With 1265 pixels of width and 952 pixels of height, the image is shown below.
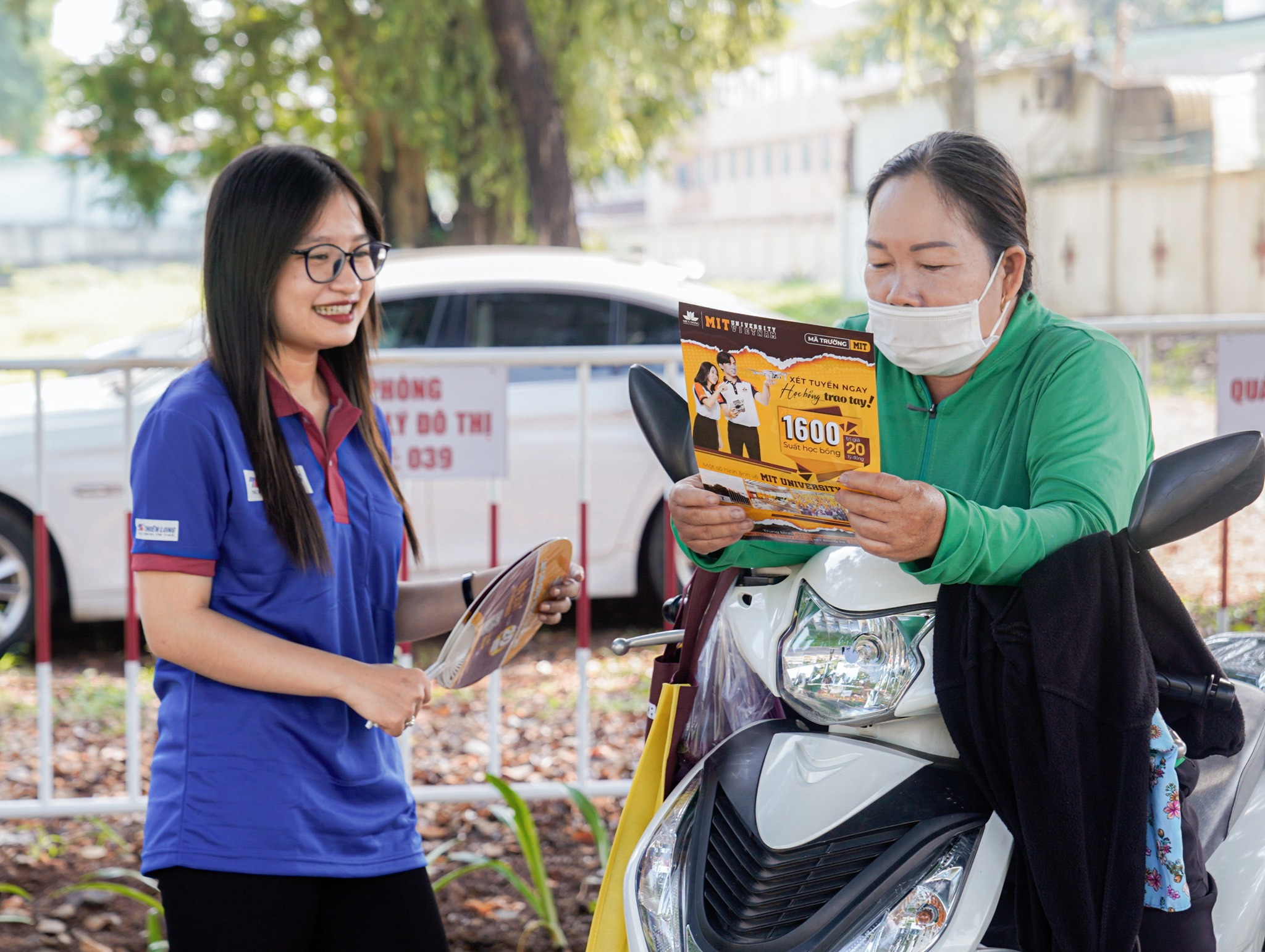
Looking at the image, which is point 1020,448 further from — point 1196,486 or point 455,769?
point 455,769

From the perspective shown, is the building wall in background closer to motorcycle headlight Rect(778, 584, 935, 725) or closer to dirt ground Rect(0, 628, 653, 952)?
dirt ground Rect(0, 628, 653, 952)

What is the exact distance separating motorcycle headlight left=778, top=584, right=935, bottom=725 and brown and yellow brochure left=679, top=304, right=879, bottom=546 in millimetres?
125

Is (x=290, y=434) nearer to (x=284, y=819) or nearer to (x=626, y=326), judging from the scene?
(x=284, y=819)

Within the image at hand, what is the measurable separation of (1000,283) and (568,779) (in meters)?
3.04

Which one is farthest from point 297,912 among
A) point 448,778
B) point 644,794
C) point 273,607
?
point 448,778

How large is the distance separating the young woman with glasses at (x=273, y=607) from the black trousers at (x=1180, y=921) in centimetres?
87

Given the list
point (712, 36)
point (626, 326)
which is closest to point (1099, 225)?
point (712, 36)

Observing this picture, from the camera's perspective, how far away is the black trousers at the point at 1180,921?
1.50m

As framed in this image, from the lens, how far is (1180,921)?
4.92 feet

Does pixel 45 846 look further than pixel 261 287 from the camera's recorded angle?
Yes

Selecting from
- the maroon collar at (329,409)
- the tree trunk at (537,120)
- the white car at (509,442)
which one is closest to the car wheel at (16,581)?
the white car at (509,442)

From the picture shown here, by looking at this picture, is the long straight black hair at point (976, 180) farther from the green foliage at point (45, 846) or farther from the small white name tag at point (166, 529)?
the green foliage at point (45, 846)

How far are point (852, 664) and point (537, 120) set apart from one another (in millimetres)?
8593

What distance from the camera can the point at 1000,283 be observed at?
1.78 metres
